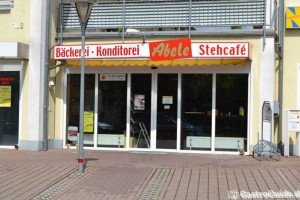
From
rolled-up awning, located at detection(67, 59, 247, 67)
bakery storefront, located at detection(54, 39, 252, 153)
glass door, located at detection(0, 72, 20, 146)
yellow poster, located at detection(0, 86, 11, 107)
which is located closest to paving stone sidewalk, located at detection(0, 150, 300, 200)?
bakery storefront, located at detection(54, 39, 252, 153)

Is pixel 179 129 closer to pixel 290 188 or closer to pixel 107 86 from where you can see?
Answer: pixel 107 86

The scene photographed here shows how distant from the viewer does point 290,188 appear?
27.6ft

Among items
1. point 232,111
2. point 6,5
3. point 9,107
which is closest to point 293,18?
point 232,111

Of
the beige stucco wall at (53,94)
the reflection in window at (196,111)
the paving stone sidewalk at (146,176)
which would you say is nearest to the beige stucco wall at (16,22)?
the beige stucco wall at (53,94)

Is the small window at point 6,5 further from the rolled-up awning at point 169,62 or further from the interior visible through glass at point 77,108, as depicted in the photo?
the rolled-up awning at point 169,62

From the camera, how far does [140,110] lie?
1372 centimetres

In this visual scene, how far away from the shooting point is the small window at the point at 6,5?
44.8 ft

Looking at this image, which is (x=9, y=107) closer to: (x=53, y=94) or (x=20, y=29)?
(x=53, y=94)

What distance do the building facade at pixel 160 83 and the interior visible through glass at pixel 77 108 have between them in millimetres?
32

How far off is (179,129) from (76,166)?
3907mm

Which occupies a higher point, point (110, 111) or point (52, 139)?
point (110, 111)

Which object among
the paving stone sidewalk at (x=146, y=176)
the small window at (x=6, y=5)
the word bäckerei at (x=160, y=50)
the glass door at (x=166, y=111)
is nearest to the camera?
the paving stone sidewalk at (x=146, y=176)

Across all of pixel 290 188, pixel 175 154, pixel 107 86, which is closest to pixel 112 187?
pixel 290 188

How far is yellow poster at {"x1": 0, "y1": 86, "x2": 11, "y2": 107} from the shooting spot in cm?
1391
